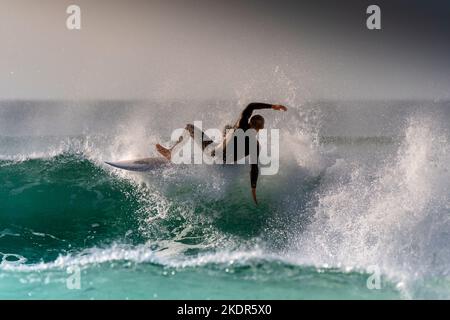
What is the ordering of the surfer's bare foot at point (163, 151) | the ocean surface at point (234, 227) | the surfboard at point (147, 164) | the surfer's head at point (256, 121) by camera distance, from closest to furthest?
1. the ocean surface at point (234, 227)
2. the surfer's head at point (256, 121)
3. the surfer's bare foot at point (163, 151)
4. the surfboard at point (147, 164)

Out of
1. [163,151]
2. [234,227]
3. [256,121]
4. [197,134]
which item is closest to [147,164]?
[163,151]

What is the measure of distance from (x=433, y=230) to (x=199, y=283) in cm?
367

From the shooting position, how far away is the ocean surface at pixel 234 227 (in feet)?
17.7

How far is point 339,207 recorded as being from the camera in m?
7.02

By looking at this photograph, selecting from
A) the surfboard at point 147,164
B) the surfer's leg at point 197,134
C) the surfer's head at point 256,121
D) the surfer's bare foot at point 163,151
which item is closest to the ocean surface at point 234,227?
the surfboard at point 147,164

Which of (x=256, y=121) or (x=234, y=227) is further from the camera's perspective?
(x=234, y=227)

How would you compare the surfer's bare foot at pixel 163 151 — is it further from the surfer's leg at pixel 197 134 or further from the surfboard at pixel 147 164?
the surfer's leg at pixel 197 134

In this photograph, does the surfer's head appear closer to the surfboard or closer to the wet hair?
the wet hair

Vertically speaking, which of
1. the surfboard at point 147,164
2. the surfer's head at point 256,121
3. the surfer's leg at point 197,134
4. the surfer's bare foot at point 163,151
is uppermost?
the surfer's head at point 256,121

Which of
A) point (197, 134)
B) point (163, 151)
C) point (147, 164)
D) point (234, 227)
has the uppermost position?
point (197, 134)

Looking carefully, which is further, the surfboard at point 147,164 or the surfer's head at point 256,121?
the surfboard at point 147,164

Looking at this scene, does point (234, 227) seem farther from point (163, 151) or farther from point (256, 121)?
point (163, 151)

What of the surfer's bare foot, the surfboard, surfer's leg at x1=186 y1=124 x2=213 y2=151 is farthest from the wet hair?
the surfboard

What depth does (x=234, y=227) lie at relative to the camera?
23.5 feet
